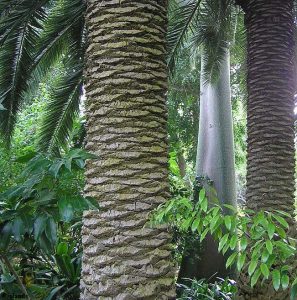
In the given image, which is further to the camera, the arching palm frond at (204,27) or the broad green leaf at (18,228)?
the arching palm frond at (204,27)

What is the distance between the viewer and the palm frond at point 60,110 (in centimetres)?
605

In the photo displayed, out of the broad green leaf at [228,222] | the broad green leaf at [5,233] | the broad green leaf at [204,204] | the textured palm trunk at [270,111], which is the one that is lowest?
the broad green leaf at [5,233]

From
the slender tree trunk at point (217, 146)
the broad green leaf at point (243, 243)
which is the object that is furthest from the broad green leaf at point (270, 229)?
the slender tree trunk at point (217, 146)

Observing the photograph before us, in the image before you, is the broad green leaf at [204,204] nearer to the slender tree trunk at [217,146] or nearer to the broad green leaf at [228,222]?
the broad green leaf at [228,222]

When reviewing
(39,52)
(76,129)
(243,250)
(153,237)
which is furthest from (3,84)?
(243,250)

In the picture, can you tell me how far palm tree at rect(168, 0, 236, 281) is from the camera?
6578mm

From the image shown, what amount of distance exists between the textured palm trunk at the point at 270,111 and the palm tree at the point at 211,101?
4.78ft

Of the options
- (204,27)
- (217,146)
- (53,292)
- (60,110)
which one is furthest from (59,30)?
(217,146)

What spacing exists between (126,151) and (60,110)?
3.38 m

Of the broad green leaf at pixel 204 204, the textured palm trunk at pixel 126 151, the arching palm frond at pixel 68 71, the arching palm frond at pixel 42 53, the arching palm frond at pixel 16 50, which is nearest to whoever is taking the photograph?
the broad green leaf at pixel 204 204

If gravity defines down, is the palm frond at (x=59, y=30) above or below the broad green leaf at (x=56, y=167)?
above

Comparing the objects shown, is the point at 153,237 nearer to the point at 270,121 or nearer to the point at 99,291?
the point at 99,291

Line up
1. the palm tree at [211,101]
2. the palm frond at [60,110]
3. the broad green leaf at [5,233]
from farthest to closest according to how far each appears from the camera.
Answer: the palm tree at [211,101]
the palm frond at [60,110]
the broad green leaf at [5,233]

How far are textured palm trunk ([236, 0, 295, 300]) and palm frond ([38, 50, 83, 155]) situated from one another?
91.7 inches
